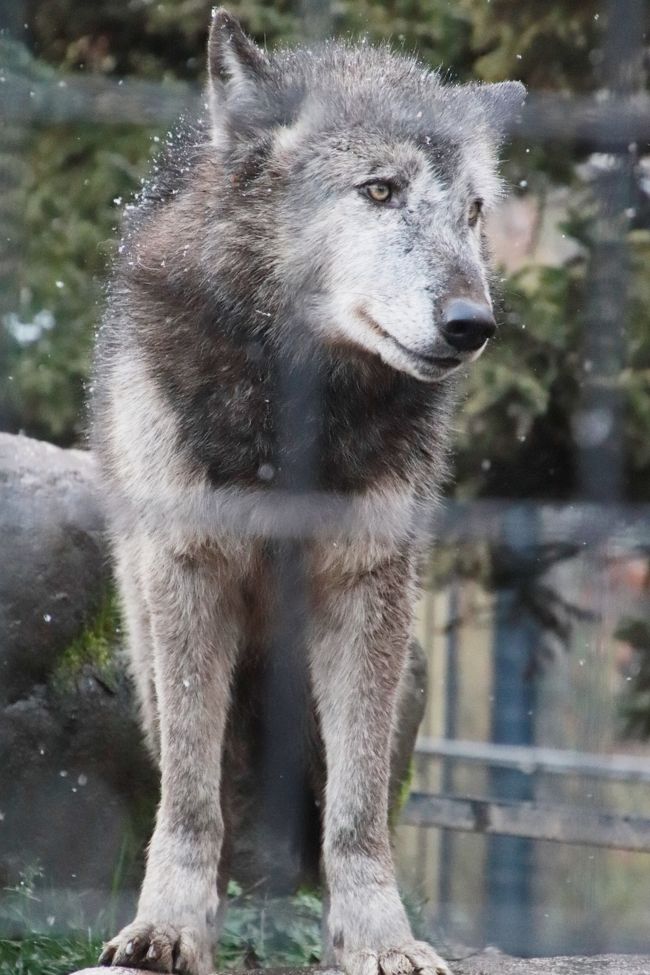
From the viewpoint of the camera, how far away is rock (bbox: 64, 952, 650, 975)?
3.24 metres

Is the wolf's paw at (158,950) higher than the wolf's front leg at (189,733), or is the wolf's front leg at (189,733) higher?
the wolf's front leg at (189,733)

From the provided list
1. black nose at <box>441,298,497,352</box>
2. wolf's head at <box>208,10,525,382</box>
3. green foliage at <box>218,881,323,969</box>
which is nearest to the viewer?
black nose at <box>441,298,497,352</box>

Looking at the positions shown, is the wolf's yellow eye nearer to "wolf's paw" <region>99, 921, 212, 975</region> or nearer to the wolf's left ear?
the wolf's left ear

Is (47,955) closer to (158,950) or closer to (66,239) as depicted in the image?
(158,950)

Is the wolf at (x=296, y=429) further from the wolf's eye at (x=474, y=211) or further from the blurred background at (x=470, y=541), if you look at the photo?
the blurred background at (x=470, y=541)

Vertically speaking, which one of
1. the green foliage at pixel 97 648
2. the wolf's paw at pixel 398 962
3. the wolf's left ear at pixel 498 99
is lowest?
the wolf's paw at pixel 398 962

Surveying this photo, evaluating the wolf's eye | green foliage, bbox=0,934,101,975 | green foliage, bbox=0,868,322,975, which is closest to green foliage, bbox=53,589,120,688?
green foliage, bbox=0,868,322,975

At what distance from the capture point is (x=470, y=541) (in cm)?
508

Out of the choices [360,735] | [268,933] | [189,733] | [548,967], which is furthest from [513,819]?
[189,733]

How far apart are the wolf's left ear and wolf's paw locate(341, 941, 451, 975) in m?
1.93

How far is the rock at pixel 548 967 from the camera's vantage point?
324 cm

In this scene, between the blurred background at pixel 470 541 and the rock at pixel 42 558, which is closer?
the blurred background at pixel 470 541

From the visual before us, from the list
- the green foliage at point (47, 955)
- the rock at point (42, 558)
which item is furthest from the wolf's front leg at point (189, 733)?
the rock at point (42, 558)

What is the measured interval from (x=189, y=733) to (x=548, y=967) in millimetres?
1012
